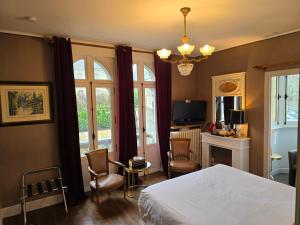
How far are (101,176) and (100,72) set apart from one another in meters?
1.94

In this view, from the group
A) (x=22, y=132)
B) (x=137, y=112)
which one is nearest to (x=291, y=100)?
(x=137, y=112)

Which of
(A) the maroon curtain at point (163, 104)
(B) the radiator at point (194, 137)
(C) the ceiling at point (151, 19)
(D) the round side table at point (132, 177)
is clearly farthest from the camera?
(B) the radiator at point (194, 137)

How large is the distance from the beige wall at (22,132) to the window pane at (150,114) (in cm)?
193

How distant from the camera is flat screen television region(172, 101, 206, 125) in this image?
4625 mm

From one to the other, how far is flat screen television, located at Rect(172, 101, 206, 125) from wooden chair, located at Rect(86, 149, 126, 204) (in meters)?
1.78

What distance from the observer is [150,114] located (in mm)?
4570

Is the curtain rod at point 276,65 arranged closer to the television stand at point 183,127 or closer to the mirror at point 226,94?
the mirror at point 226,94

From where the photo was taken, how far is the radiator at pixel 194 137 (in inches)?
180

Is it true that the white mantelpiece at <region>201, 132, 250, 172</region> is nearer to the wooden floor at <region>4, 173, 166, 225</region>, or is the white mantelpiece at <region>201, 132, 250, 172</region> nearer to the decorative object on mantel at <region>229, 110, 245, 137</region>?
the decorative object on mantel at <region>229, 110, 245, 137</region>

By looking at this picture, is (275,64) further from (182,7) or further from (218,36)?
(182,7)

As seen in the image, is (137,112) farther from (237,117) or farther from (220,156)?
(220,156)

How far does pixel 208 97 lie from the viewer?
4.75 meters

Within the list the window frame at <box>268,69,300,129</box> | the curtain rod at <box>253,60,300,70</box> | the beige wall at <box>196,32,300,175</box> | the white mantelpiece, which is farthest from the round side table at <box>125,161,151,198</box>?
the window frame at <box>268,69,300,129</box>

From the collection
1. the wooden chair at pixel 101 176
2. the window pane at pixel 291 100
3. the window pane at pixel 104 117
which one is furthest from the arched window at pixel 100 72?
the window pane at pixel 291 100
